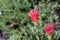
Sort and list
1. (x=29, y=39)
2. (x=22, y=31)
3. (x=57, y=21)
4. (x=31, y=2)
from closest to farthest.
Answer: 1. (x=29, y=39)
2. (x=22, y=31)
3. (x=57, y=21)
4. (x=31, y=2)

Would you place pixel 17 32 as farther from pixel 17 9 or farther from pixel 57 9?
pixel 57 9

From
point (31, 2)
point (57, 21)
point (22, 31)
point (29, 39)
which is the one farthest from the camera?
point (31, 2)

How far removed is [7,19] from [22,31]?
1.15ft

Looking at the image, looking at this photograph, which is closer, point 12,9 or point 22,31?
point 22,31

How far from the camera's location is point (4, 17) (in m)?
2.54

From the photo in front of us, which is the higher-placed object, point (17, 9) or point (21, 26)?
point (17, 9)

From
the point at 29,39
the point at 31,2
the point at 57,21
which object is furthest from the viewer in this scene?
the point at 31,2

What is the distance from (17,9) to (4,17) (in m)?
0.22

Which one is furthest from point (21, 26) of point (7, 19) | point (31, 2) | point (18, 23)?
point (31, 2)

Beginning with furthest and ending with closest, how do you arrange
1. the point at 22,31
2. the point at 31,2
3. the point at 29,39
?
the point at 31,2
the point at 22,31
the point at 29,39

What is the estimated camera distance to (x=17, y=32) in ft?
7.79

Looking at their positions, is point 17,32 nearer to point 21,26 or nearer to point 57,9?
point 21,26

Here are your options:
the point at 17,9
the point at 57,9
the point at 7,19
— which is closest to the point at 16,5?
the point at 17,9

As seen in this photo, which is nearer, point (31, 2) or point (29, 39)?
point (29, 39)
